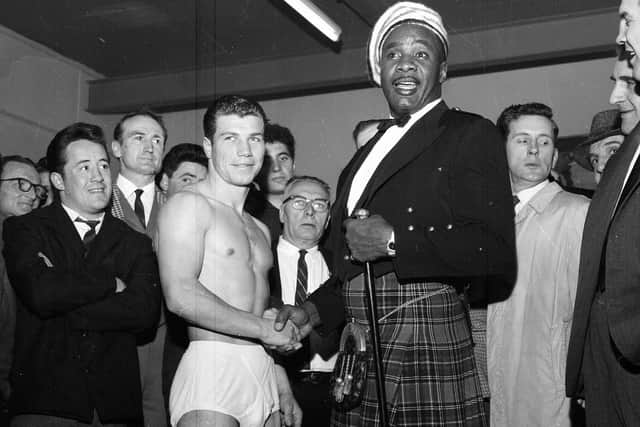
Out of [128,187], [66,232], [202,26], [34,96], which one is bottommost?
[66,232]

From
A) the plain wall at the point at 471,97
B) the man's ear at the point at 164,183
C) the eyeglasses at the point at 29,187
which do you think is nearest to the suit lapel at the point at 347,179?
the man's ear at the point at 164,183

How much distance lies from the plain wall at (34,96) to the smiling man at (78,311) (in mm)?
2210

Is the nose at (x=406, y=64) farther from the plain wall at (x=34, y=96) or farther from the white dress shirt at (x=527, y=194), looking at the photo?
the plain wall at (x=34, y=96)

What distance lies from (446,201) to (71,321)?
1.17 metres

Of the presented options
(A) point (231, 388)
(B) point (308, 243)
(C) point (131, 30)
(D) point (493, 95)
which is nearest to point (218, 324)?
(A) point (231, 388)

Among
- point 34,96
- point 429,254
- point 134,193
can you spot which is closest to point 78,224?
point 134,193

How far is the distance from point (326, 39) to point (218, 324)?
296cm

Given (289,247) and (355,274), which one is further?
(289,247)

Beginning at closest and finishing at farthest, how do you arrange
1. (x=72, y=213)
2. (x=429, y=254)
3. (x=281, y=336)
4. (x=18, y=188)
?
1. (x=429, y=254)
2. (x=281, y=336)
3. (x=72, y=213)
4. (x=18, y=188)

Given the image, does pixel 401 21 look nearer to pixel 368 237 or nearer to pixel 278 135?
pixel 368 237

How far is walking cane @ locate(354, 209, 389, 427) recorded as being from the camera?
1.90 meters

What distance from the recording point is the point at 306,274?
2939mm

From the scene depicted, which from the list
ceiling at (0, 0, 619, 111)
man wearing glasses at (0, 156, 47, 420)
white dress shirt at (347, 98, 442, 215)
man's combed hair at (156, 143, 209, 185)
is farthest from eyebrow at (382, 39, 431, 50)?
ceiling at (0, 0, 619, 111)

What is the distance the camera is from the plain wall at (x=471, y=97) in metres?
4.26
